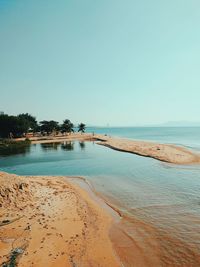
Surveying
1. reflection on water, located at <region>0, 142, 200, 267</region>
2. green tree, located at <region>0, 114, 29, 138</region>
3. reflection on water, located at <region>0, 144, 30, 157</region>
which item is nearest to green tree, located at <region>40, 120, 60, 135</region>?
green tree, located at <region>0, 114, 29, 138</region>

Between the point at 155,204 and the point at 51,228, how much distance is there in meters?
9.97

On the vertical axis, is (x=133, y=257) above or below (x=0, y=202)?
below

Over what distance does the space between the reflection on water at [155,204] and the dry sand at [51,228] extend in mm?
2078

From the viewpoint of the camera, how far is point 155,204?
19.3 m

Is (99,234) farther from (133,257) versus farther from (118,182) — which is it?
(118,182)

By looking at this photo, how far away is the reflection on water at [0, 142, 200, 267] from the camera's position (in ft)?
40.4

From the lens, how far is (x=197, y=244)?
42.6 ft

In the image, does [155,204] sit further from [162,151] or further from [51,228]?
[162,151]

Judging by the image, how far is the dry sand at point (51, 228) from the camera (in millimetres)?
10961

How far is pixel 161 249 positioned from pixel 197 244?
247 cm

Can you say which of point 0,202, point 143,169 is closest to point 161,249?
point 0,202

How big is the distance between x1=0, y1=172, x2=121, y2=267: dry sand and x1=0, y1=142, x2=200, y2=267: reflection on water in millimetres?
2078

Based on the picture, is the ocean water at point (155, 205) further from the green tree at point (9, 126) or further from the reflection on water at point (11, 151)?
the green tree at point (9, 126)

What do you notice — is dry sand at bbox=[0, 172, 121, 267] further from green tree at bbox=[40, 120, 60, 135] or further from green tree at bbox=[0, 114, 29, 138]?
green tree at bbox=[40, 120, 60, 135]
